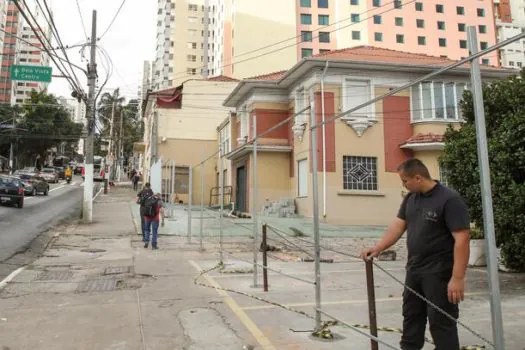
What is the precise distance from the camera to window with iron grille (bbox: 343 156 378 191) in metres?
20.5

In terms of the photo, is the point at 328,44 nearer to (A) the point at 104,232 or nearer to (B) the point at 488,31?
(B) the point at 488,31

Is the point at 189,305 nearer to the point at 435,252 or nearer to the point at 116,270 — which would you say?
the point at 116,270

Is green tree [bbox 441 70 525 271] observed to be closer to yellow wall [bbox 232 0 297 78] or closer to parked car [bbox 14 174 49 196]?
parked car [bbox 14 174 49 196]

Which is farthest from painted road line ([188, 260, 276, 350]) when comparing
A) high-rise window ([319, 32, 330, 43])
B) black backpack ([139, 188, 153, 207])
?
high-rise window ([319, 32, 330, 43])

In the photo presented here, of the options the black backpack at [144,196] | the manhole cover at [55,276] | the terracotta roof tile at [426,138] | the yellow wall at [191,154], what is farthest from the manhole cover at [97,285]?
the yellow wall at [191,154]

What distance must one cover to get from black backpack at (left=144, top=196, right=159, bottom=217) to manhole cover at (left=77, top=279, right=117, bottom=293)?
15.1 feet

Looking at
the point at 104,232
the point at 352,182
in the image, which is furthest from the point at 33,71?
the point at 352,182

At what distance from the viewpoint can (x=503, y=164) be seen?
7.11 meters

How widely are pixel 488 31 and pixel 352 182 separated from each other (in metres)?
53.8

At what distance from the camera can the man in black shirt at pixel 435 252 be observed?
3344 mm

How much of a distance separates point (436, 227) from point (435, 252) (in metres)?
0.19

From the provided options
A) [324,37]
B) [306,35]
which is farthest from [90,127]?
[324,37]

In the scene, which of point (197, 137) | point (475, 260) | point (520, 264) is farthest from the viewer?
point (197, 137)

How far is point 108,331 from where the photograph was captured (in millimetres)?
5211
